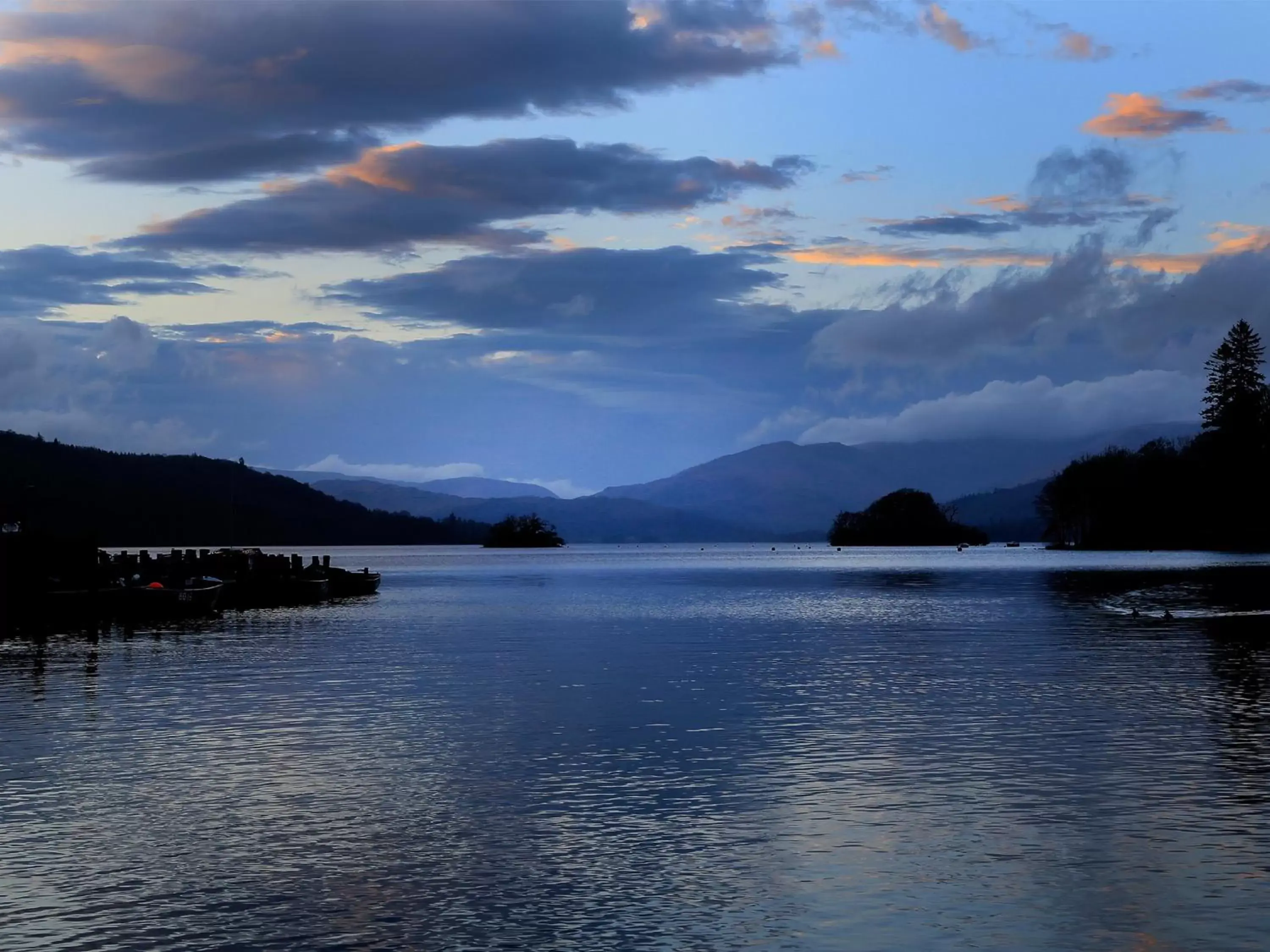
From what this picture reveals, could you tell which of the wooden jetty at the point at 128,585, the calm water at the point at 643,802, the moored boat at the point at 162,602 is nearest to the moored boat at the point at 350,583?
the wooden jetty at the point at 128,585

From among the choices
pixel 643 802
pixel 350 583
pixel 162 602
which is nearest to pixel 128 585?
pixel 162 602

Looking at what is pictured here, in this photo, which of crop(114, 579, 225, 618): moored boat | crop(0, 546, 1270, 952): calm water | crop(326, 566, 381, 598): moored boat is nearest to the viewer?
crop(0, 546, 1270, 952): calm water

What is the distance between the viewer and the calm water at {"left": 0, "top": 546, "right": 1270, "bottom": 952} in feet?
58.1

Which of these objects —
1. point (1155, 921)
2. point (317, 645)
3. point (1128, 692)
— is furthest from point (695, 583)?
point (1155, 921)

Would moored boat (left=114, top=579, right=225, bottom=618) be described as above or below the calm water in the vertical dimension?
above

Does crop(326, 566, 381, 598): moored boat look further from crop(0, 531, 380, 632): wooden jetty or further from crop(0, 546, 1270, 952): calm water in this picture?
crop(0, 546, 1270, 952): calm water

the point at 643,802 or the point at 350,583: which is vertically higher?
the point at 350,583

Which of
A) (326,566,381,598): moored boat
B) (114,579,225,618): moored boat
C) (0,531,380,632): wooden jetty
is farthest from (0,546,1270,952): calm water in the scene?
(326,566,381,598): moored boat

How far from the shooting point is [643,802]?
2586 centimetres

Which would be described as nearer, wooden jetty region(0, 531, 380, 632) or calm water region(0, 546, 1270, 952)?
calm water region(0, 546, 1270, 952)

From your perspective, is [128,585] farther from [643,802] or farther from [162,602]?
[643,802]

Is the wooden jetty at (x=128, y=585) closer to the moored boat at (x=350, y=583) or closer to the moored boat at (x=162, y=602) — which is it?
the moored boat at (x=162, y=602)

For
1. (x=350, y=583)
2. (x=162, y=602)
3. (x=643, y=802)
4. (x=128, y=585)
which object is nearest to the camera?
(x=643, y=802)

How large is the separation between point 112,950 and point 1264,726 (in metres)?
28.0
